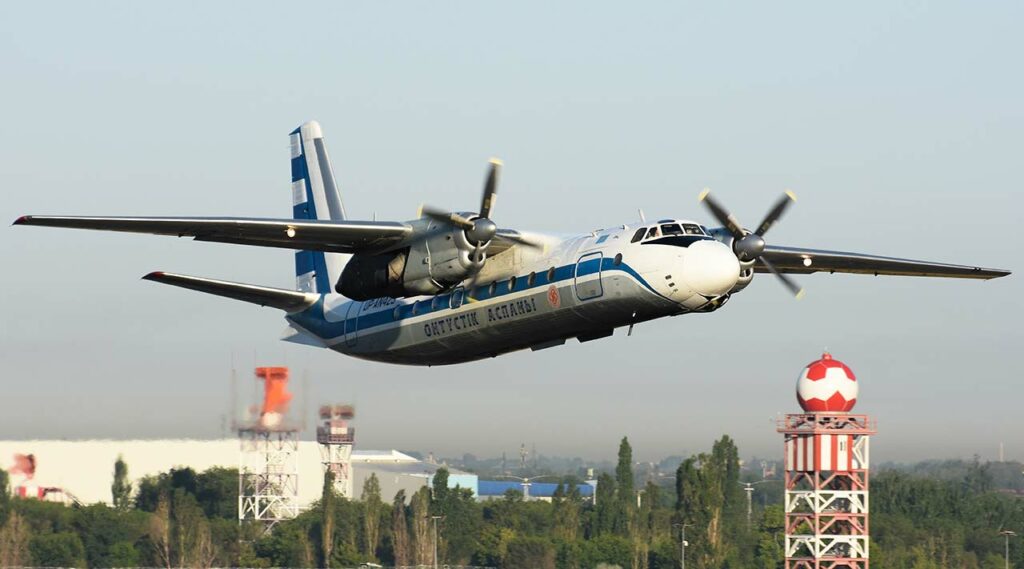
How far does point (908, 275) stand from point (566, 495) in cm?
5819

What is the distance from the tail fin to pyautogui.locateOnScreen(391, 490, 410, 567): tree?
42.0m

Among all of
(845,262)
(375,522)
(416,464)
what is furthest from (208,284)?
(416,464)

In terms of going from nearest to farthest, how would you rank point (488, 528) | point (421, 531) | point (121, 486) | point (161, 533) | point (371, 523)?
1. point (161, 533)
2. point (121, 486)
3. point (371, 523)
4. point (421, 531)
5. point (488, 528)

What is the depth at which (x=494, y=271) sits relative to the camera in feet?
113

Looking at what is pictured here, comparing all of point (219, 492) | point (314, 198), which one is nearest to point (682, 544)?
point (219, 492)

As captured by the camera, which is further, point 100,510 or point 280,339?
point 100,510

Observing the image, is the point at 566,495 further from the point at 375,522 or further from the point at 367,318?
the point at 367,318

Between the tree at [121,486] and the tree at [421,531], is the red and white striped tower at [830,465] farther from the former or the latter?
the tree at [121,486]

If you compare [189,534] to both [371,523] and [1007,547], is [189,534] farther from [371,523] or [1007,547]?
[1007,547]

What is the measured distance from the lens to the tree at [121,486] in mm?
75375

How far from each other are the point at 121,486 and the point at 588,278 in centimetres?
5123

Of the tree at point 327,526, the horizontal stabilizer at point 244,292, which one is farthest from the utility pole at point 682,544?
the horizontal stabilizer at point 244,292

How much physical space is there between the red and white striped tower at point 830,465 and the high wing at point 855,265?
92.4 ft

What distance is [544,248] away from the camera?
33.7m
